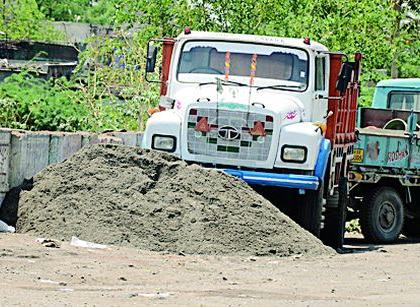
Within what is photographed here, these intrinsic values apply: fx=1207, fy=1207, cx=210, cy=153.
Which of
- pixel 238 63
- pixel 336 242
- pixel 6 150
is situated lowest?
pixel 336 242

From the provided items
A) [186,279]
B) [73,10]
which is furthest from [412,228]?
[73,10]

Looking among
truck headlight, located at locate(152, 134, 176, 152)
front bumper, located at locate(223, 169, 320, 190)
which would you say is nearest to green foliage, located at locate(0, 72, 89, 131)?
truck headlight, located at locate(152, 134, 176, 152)

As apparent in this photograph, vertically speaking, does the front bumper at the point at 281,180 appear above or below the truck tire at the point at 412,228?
above

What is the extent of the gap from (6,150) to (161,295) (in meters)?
5.15

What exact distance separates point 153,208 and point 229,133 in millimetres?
1813

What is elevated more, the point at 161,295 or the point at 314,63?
the point at 314,63

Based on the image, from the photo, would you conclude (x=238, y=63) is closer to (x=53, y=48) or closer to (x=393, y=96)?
(x=393, y=96)

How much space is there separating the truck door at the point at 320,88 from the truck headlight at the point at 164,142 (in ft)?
6.81

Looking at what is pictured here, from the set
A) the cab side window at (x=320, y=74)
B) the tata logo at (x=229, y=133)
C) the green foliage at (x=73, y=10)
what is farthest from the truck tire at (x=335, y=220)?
the green foliage at (x=73, y=10)

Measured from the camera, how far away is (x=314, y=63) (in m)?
16.7

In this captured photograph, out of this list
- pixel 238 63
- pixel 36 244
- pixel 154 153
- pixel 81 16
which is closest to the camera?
pixel 36 244

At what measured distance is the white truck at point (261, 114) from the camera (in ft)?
51.2

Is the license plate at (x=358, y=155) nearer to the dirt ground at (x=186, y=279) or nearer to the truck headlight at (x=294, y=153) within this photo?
the truck headlight at (x=294, y=153)

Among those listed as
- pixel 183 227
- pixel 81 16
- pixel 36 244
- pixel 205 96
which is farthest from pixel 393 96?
pixel 81 16
